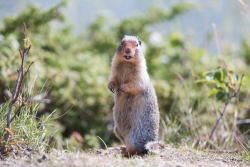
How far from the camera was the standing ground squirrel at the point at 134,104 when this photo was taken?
5539mm

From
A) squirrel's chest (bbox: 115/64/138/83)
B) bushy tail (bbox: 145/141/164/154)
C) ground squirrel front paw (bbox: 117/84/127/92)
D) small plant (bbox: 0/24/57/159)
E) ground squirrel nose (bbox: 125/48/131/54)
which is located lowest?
bushy tail (bbox: 145/141/164/154)

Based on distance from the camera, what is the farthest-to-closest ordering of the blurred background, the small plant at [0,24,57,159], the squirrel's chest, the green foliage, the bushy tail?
the blurred background
the green foliage
the squirrel's chest
the bushy tail
the small plant at [0,24,57,159]

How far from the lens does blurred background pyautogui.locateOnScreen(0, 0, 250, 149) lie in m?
6.95

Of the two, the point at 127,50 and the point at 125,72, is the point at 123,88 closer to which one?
the point at 125,72

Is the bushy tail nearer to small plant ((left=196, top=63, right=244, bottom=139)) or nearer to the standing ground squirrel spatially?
the standing ground squirrel

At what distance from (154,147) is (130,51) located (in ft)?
4.08

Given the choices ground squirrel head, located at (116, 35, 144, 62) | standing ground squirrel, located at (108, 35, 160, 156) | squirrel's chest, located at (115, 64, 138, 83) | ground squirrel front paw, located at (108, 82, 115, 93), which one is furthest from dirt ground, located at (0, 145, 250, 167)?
ground squirrel head, located at (116, 35, 144, 62)

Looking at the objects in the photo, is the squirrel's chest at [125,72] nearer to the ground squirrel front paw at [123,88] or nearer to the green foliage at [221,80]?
the ground squirrel front paw at [123,88]

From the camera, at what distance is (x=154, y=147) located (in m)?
5.52

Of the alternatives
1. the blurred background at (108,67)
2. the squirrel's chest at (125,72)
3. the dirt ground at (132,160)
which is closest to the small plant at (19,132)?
the dirt ground at (132,160)

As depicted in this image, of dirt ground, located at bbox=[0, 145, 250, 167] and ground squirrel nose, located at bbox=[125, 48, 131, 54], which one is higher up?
ground squirrel nose, located at bbox=[125, 48, 131, 54]

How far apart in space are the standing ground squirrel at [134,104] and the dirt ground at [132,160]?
290 millimetres

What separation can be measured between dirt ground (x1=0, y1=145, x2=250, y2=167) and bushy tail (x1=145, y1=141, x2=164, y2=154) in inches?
2.5

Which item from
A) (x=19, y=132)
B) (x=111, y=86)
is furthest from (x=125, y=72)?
(x=19, y=132)
